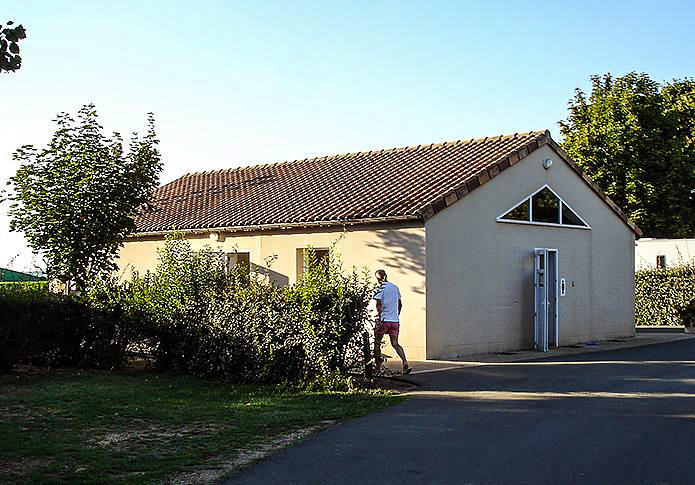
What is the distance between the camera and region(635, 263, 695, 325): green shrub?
93.1 ft

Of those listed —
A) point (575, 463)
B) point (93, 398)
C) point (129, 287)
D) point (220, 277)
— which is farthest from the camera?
point (129, 287)

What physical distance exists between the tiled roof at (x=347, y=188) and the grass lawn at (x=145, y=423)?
5948 millimetres

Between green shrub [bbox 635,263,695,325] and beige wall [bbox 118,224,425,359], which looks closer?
beige wall [bbox 118,224,425,359]

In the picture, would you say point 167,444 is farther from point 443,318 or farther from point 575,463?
point 443,318

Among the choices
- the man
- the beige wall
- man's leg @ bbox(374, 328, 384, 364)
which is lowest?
man's leg @ bbox(374, 328, 384, 364)

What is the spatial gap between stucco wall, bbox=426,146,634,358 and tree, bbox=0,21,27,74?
10.7 metres

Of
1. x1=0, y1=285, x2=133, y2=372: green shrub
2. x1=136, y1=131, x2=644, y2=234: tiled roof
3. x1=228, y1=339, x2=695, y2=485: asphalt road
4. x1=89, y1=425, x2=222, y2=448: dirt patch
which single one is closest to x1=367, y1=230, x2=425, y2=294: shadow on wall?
x1=136, y1=131, x2=644, y2=234: tiled roof

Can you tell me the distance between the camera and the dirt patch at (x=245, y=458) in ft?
24.4

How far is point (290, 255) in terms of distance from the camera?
1938 cm

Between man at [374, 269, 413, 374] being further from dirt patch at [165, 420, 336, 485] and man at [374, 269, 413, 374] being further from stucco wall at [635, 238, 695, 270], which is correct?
stucco wall at [635, 238, 695, 270]

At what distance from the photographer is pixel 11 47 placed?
7117 millimetres

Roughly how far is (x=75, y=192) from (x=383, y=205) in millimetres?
6316

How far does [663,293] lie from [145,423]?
23.4 metres

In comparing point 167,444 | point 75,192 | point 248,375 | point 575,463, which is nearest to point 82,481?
point 167,444
